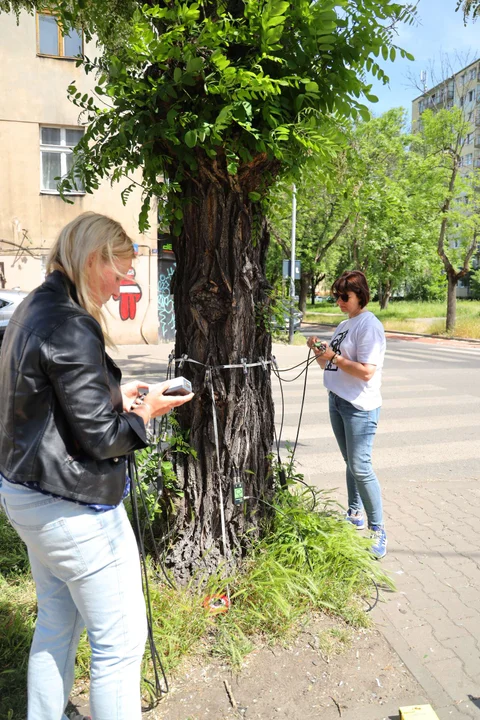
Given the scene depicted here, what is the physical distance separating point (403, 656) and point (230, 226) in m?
2.27

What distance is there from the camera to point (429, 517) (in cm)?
454

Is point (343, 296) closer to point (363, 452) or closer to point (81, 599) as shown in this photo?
point (363, 452)

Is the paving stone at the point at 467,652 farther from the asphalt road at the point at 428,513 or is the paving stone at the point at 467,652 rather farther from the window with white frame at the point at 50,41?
the window with white frame at the point at 50,41

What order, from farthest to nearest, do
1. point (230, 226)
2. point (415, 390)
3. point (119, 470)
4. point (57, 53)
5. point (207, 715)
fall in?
1. point (57, 53)
2. point (415, 390)
3. point (230, 226)
4. point (207, 715)
5. point (119, 470)

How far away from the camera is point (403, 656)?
2764 millimetres

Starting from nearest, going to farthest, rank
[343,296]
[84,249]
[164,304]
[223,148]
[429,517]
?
[84,249], [223,148], [343,296], [429,517], [164,304]

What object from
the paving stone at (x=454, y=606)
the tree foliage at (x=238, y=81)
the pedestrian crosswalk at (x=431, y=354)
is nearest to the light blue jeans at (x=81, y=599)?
the tree foliage at (x=238, y=81)

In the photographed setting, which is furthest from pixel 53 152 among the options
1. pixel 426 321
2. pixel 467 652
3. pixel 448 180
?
pixel 426 321

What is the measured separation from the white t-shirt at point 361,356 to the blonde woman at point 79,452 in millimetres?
2100

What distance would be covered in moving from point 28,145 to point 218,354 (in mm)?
14495

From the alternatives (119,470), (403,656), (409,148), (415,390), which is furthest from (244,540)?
(409,148)

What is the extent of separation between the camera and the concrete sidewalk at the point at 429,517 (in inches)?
108

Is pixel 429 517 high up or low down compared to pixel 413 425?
up

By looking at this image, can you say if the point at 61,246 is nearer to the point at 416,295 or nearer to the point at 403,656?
the point at 403,656
